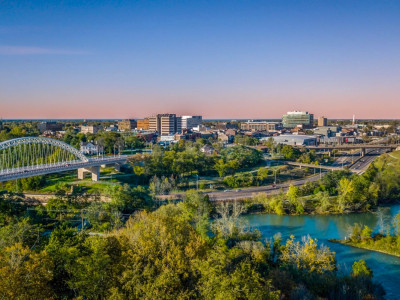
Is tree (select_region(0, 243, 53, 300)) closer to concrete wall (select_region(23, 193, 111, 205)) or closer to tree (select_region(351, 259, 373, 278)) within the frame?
tree (select_region(351, 259, 373, 278))

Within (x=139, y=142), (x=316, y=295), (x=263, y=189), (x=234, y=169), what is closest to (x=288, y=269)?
(x=316, y=295)

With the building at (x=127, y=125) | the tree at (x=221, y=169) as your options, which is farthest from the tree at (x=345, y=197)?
the building at (x=127, y=125)

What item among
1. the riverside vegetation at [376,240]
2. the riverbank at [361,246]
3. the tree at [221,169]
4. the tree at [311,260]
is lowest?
the riverbank at [361,246]

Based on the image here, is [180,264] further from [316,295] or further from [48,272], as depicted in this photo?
[316,295]

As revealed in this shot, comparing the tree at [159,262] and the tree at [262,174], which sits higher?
the tree at [159,262]

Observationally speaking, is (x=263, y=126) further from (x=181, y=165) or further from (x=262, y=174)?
(x=181, y=165)

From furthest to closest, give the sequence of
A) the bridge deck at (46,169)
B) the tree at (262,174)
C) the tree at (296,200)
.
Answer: the tree at (262,174) → the bridge deck at (46,169) → the tree at (296,200)

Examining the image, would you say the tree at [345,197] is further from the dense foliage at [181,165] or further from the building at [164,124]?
the building at [164,124]
